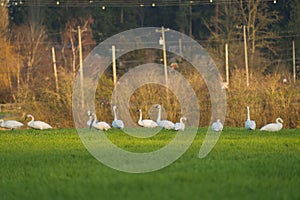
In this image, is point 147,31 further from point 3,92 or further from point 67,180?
point 67,180

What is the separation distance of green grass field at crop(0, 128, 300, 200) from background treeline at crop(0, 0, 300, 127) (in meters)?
17.0

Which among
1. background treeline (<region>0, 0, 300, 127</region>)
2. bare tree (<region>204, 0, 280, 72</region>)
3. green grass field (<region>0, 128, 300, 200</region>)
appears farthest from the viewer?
bare tree (<region>204, 0, 280, 72</region>)

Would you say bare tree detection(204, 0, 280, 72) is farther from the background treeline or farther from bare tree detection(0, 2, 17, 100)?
bare tree detection(0, 2, 17, 100)

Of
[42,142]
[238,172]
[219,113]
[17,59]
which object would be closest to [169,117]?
[219,113]

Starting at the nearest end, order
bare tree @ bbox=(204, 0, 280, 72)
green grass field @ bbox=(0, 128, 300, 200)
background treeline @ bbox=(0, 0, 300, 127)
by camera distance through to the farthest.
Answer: green grass field @ bbox=(0, 128, 300, 200) → background treeline @ bbox=(0, 0, 300, 127) → bare tree @ bbox=(204, 0, 280, 72)

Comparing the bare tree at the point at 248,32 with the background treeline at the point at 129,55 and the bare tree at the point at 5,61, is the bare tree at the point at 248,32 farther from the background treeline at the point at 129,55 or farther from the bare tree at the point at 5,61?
the bare tree at the point at 5,61

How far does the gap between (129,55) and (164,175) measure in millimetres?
50059

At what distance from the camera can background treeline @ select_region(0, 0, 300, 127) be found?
3766cm

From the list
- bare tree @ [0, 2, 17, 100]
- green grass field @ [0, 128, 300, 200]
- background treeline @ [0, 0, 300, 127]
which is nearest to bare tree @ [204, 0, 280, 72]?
background treeline @ [0, 0, 300, 127]

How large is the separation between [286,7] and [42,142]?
51218 mm

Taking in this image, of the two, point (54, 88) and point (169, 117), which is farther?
point (54, 88)

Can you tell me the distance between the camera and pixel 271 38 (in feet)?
210

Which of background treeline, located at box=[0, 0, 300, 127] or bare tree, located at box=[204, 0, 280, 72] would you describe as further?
bare tree, located at box=[204, 0, 280, 72]

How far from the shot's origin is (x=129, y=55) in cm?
6272
